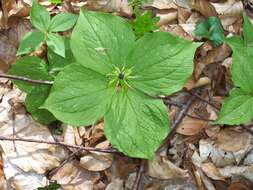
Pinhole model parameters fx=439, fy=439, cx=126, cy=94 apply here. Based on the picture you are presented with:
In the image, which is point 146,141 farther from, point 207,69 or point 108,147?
point 207,69

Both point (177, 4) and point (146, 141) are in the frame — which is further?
point (177, 4)

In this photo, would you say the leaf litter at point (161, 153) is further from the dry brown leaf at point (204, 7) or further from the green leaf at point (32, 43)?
the green leaf at point (32, 43)

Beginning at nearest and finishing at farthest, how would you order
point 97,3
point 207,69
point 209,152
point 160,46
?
point 160,46 < point 209,152 < point 207,69 < point 97,3

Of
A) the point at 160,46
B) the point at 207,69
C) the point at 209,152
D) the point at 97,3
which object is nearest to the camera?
the point at 160,46

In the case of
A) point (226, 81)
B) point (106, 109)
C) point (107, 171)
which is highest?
point (106, 109)

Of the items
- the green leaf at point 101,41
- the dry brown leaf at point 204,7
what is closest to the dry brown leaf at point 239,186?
the green leaf at point 101,41

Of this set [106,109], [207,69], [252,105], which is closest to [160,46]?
[106,109]
